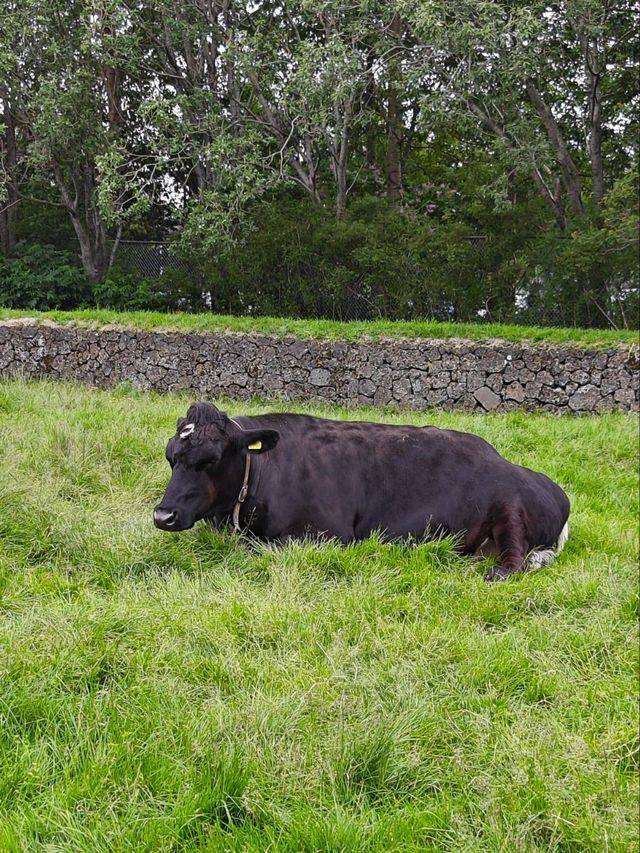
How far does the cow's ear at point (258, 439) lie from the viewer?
4578 millimetres

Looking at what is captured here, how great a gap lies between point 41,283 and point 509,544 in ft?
54.2

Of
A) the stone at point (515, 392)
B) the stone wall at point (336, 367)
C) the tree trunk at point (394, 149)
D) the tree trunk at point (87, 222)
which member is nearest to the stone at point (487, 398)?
the stone wall at point (336, 367)

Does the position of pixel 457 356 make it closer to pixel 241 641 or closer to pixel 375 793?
pixel 241 641

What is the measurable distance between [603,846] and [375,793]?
0.68 meters

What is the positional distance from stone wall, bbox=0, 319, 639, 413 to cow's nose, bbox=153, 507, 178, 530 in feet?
27.5

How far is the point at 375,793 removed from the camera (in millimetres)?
2324

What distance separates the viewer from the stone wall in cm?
1187

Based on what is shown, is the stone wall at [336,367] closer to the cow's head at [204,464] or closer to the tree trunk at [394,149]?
the tree trunk at [394,149]

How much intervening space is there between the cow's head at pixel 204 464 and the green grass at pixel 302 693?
0.26 meters

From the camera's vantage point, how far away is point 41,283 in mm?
18188

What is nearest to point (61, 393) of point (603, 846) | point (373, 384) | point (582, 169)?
point (373, 384)

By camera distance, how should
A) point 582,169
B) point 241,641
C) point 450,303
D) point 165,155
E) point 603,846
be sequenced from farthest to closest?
1. point 582,169
2. point 165,155
3. point 450,303
4. point 241,641
5. point 603,846

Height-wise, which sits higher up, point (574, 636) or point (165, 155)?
point (165, 155)

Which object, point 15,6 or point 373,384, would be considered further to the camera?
point 15,6
